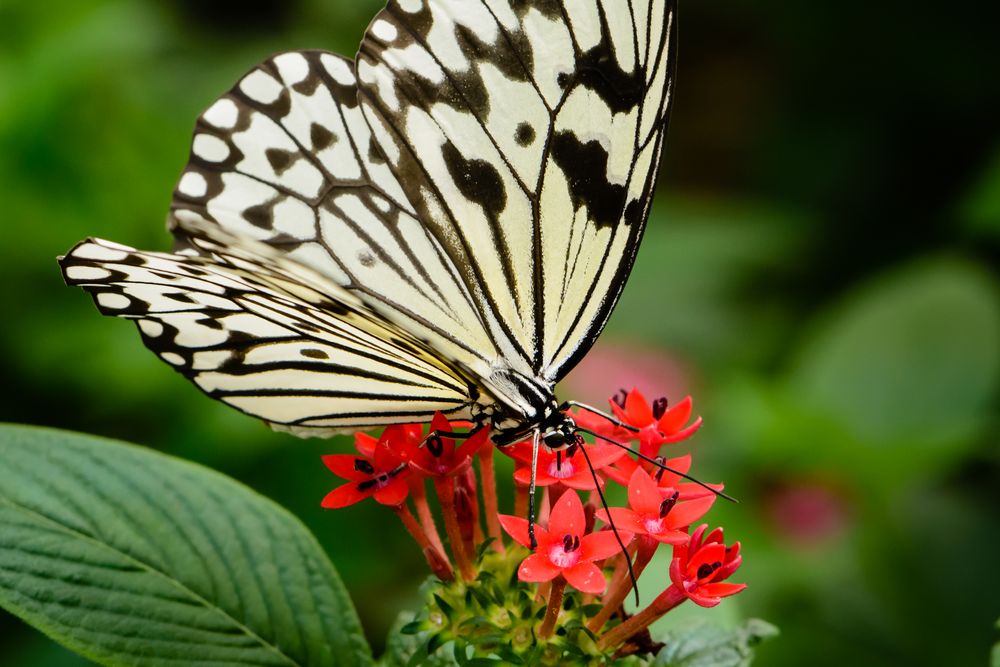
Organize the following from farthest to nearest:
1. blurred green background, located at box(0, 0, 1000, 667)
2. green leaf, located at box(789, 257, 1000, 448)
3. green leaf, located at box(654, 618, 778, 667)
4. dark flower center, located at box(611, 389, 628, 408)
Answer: green leaf, located at box(789, 257, 1000, 448) → blurred green background, located at box(0, 0, 1000, 667) → dark flower center, located at box(611, 389, 628, 408) → green leaf, located at box(654, 618, 778, 667)

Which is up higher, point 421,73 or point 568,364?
point 421,73

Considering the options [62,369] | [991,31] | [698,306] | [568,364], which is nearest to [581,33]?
[568,364]

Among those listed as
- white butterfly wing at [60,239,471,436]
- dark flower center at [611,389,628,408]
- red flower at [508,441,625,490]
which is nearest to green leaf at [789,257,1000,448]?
dark flower center at [611,389,628,408]

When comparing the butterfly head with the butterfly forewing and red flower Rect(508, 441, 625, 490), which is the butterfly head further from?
the butterfly forewing

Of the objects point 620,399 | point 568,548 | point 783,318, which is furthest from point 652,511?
point 783,318

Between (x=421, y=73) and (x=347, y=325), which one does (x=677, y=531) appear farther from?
(x=421, y=73)

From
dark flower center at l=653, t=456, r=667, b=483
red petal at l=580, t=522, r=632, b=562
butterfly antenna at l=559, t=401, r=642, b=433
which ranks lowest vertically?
red petal at l=580, t=522, r=632, b=562
